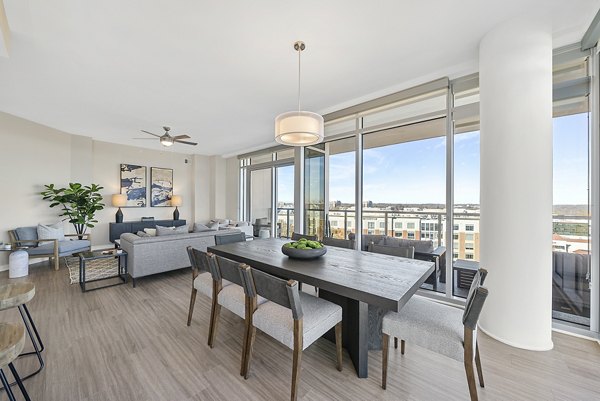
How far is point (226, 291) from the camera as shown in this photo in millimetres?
2113

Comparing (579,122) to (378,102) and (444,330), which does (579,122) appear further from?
(444,330)

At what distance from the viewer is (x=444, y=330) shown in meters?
1.49

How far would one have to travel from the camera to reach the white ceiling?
6.57 ft

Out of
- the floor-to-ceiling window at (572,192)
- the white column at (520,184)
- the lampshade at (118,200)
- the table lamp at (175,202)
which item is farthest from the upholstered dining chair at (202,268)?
the table lamp at (175,202)

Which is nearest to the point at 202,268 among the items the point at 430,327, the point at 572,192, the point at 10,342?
the point at 10,342

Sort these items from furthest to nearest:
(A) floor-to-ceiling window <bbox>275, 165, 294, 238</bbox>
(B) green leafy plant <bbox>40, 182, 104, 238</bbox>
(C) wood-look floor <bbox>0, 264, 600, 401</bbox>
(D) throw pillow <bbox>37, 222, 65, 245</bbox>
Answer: (A) floor-to-ceiling window <bbox>275, 165, 294, 238</bbox> → (B) green leafy plant <bbox>40, 182, 104, 238</bbox> → (D) throw pillow <bbox>37, 222, 65, 245</bbox> → (C) wood-look floor <bbox>0, 264, 600, 401</bbox>

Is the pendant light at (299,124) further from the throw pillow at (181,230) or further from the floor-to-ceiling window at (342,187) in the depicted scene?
the throw pillow at (181,230)

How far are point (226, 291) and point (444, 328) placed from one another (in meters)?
1.67

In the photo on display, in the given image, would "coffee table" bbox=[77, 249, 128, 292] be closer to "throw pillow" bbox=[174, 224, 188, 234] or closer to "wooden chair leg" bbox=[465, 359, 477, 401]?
"throw pillow" bbox=[174, 224, 188, 234]

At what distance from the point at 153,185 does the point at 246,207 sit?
2.83 metres

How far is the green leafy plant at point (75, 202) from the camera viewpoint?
5025 millimetres

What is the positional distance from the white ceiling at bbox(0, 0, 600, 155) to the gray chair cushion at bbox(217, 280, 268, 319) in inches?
93.9

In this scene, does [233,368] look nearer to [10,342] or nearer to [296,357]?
[296,357]

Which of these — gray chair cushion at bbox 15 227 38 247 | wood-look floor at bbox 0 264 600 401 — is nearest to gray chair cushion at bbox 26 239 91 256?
gray chair cushion at bbox 15 227 38 247
